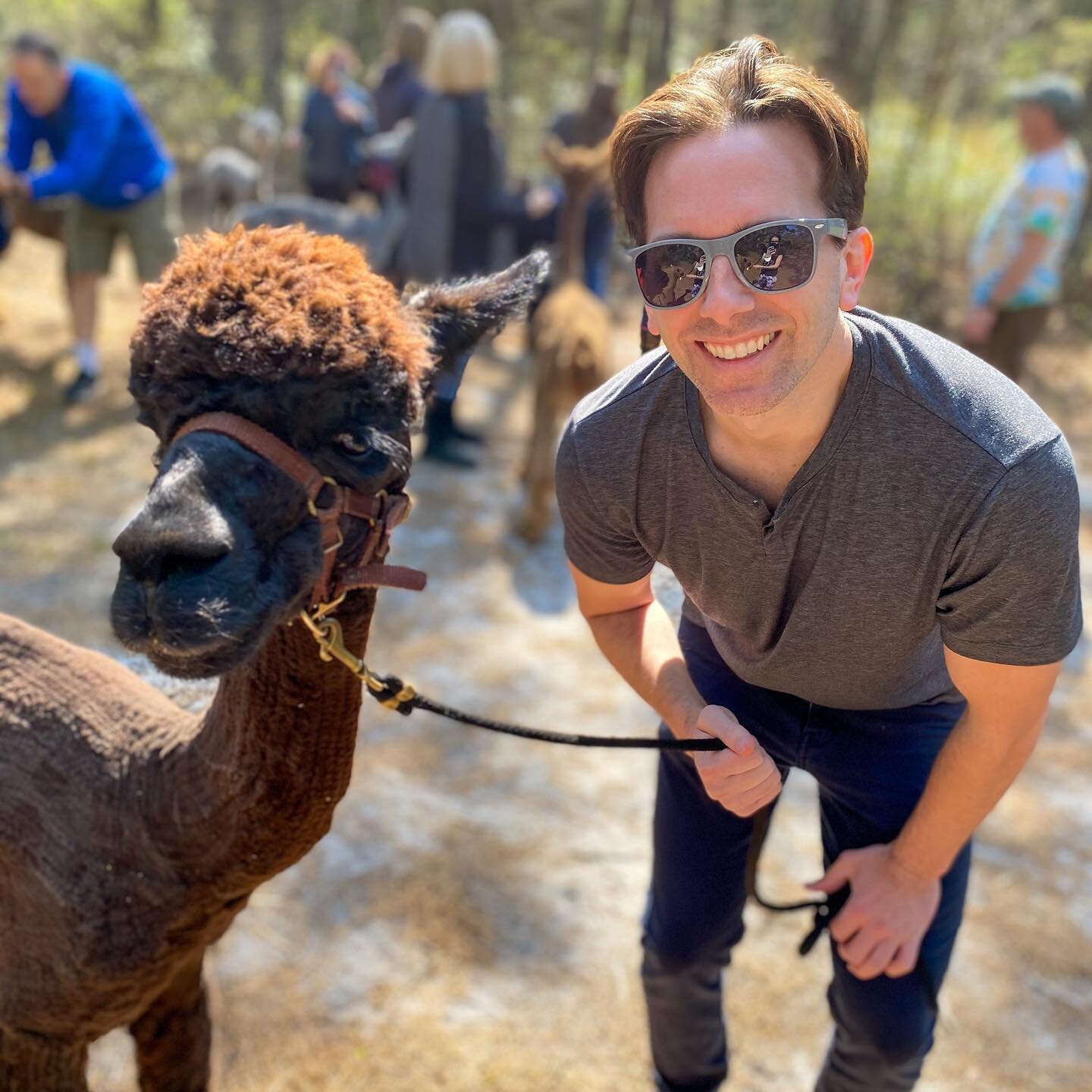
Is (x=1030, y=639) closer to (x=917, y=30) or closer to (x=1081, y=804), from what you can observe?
(x=1081, y=804)

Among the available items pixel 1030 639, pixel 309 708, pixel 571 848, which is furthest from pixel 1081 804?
pixel 309 708

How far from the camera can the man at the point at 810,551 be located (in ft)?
5.54

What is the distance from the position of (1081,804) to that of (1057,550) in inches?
118

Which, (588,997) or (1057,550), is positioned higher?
(1057,550)

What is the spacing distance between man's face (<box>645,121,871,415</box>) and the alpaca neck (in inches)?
30.1

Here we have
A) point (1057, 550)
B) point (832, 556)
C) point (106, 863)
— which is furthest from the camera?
point (106, 863)

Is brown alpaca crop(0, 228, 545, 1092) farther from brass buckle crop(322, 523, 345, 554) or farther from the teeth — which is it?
the teeth

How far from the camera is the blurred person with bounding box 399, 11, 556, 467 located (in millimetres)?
6523

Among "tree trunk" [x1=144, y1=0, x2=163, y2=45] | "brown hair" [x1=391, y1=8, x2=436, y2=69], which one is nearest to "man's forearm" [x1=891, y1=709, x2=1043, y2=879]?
"brown hair" [x1=391, y1=8, x2=436, y2=69]

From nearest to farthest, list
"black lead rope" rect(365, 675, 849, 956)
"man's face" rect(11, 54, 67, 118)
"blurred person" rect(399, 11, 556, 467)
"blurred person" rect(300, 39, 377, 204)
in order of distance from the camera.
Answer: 1. "black lead rope" rect(365, 675, 849, 956)
2. "blurred person" rect(399, 11, 556, 467)
3. "man's face" rect(11, 54, 67, 118)
4. "blurred person" rect(300, 39, 377, 204)

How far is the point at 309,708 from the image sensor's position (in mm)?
1874

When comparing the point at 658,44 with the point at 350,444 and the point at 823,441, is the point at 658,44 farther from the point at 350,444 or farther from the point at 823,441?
the point at 350,444

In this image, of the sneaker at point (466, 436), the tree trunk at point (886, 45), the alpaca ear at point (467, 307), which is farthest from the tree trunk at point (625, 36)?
the alpaca ear at point (467, 307)

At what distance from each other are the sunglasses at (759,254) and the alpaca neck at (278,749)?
804 millimetres
